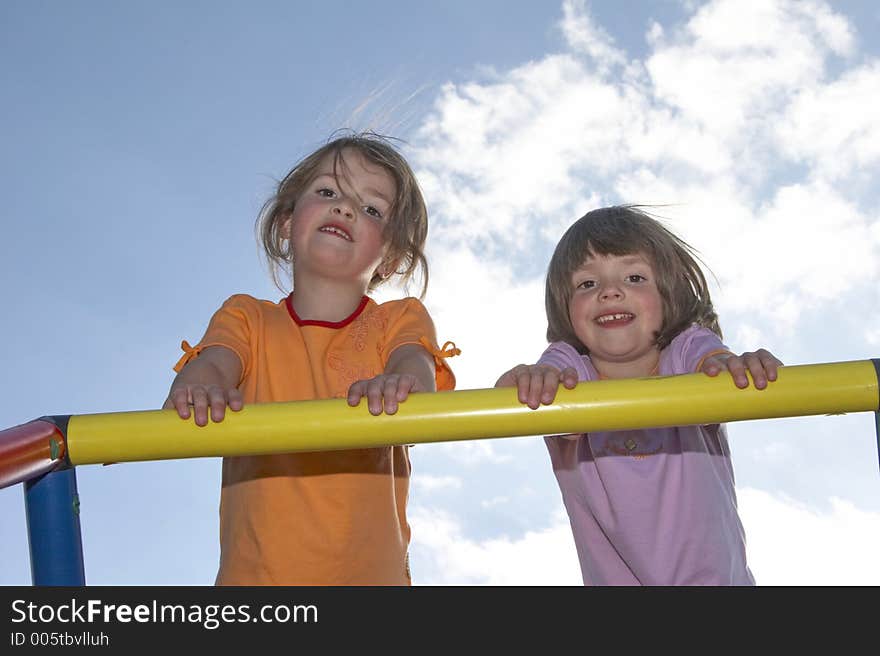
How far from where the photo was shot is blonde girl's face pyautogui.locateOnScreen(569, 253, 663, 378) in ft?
7.41

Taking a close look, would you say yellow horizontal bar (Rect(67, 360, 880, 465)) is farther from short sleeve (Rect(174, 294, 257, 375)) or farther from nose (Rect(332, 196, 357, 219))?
nose (Rect(332, 196, 357, 219))

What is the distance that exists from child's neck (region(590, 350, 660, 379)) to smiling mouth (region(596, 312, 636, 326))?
11cm

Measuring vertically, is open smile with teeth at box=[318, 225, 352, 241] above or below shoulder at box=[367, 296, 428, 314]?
above

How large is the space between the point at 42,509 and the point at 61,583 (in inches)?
4.1

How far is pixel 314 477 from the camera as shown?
6.68 ft

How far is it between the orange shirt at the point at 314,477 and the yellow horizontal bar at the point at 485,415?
0.68m

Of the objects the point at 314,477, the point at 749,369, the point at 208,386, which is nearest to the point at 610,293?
the point at 314,477

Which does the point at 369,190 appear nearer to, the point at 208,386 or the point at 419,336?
the point at 419,336

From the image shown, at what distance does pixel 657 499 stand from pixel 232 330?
999mm

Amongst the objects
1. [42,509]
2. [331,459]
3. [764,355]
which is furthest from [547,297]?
[42,509]

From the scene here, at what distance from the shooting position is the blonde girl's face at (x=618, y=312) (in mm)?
2258

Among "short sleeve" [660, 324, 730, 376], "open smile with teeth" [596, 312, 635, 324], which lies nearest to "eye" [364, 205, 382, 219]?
"open smile with teeth" [596, 312, 635, 324]

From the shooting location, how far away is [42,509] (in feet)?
4.38
